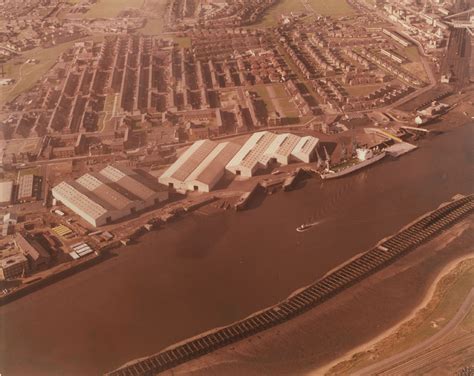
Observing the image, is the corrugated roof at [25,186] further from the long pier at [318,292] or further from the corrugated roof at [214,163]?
the long pier at [318,292]

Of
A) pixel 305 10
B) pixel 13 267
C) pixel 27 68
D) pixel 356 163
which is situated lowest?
pixel 13 267

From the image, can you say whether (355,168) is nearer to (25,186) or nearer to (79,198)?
(79,198)

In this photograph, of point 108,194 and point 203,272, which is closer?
point 203,272

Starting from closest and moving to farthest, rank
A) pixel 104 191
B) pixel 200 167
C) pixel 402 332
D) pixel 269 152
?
pixel 402 332 → pixel 104 191 → pixel 200 167 → pixel 269 152

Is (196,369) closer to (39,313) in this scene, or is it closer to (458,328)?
(39,313)

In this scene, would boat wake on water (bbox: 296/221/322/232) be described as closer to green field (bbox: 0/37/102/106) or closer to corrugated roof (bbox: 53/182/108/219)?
corrugated roof (bbox: 53/182/108/219)

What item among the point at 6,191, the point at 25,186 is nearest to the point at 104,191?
the point at 25,186

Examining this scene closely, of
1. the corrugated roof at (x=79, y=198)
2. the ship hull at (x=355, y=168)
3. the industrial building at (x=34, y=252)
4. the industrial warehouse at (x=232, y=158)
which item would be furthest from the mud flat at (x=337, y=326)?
the corrugated roof at (x=79, y=198)
